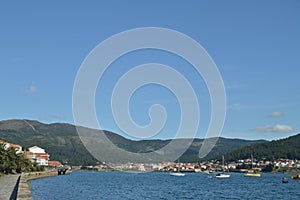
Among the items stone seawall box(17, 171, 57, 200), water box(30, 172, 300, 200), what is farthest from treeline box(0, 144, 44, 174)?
water box(30, 172, 300, 200)

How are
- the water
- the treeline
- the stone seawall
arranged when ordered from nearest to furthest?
1. the stone seawall
2. the water
3. the treeline

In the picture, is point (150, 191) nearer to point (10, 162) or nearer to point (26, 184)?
point (26, 184)

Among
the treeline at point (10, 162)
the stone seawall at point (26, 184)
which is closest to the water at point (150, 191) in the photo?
the stone seawall at point (26, 184)

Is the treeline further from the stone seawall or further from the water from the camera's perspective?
the water

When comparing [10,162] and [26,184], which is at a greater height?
[10,162]

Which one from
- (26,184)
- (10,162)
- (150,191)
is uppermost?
(10,162)

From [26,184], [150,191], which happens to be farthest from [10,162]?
[26,184]

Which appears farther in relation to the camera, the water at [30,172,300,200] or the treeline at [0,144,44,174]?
the treeline at [0,144,44,174]

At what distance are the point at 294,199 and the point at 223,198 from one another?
9042 millimetres

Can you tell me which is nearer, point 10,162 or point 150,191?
point 150,191

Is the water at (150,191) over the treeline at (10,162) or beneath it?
beneath

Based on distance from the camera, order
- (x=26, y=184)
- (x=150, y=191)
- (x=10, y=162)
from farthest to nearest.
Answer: (x=10, y=162), (x=150, y=191), (x=26, y=184)

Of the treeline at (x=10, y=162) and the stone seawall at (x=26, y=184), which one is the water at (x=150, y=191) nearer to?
the stone seawall at (x=26, y=184)

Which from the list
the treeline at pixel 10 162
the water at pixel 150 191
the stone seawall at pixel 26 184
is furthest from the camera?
the treeline at pixel 10 162
